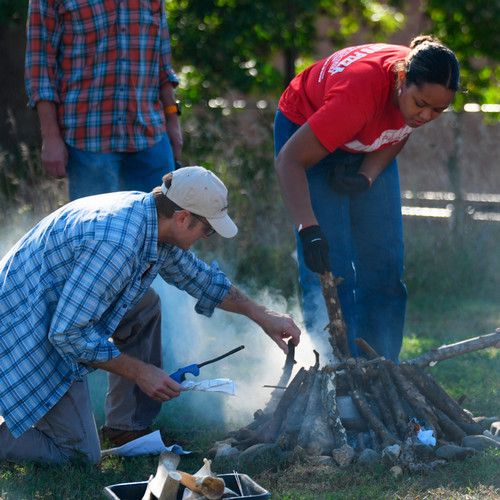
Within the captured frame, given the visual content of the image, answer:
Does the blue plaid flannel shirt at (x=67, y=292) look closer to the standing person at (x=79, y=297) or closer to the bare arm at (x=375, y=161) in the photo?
the standing person at (x=79, y=297)

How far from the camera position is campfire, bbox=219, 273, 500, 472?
3537 mm

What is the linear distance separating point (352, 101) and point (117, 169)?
5.38 ft

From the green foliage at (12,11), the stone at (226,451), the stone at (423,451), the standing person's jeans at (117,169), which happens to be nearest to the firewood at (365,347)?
the stone at (423,451)

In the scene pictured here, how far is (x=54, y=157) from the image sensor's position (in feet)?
14.1

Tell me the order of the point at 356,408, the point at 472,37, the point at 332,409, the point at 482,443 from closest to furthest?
the point at 482,443 → the point at 332,409 → the point at 356,408 → the point at 472,37

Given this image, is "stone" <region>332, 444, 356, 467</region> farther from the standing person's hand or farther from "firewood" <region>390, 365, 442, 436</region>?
the standing person's hand

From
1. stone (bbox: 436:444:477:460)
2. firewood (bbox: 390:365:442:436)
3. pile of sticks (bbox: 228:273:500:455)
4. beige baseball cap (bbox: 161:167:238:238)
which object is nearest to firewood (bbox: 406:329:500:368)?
pile of sticks (bbox: 228:273:500:455)

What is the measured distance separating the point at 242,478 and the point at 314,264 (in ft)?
4.07

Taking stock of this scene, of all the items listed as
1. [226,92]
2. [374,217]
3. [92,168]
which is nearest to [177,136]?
[92,168]

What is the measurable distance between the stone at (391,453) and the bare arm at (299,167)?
1.14 m

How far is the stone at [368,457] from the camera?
3350 mm

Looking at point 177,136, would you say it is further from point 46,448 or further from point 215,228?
point 46,448

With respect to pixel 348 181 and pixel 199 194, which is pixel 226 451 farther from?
pixel 348 181

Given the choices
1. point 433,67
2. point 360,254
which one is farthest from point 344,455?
point 433,67
